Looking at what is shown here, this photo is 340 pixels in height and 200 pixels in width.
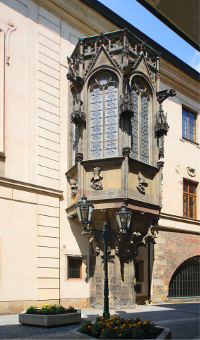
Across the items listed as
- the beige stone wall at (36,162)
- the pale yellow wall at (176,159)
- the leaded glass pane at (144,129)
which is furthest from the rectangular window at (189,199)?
the beige stone wall at (36,162)

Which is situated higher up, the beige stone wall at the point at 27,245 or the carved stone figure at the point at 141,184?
the carved stone figure at the point at 141,184

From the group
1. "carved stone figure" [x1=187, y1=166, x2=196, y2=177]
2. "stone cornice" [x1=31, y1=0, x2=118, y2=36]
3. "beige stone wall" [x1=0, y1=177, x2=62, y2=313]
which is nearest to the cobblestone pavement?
"beige stone wall" [x1=0, y1=177, x2=62, y2=313]

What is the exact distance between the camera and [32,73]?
1457cm

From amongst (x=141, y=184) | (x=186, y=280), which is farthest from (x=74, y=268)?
(x=186, y=280)

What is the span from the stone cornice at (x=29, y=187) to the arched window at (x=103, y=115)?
1907mm

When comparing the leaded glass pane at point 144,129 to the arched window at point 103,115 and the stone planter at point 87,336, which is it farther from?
the stone planter at point 87,336

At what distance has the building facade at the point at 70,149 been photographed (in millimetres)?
13281

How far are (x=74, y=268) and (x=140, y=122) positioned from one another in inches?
237

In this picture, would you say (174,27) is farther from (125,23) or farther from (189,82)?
(189,82)

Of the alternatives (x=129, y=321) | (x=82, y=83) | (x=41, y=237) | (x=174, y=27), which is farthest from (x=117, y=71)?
(x=174, y=27)

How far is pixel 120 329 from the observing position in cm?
767

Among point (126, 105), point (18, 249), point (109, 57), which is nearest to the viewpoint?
point (18, 249)

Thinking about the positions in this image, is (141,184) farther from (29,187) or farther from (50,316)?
(50,316)

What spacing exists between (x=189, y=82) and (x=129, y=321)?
16.7 metres
